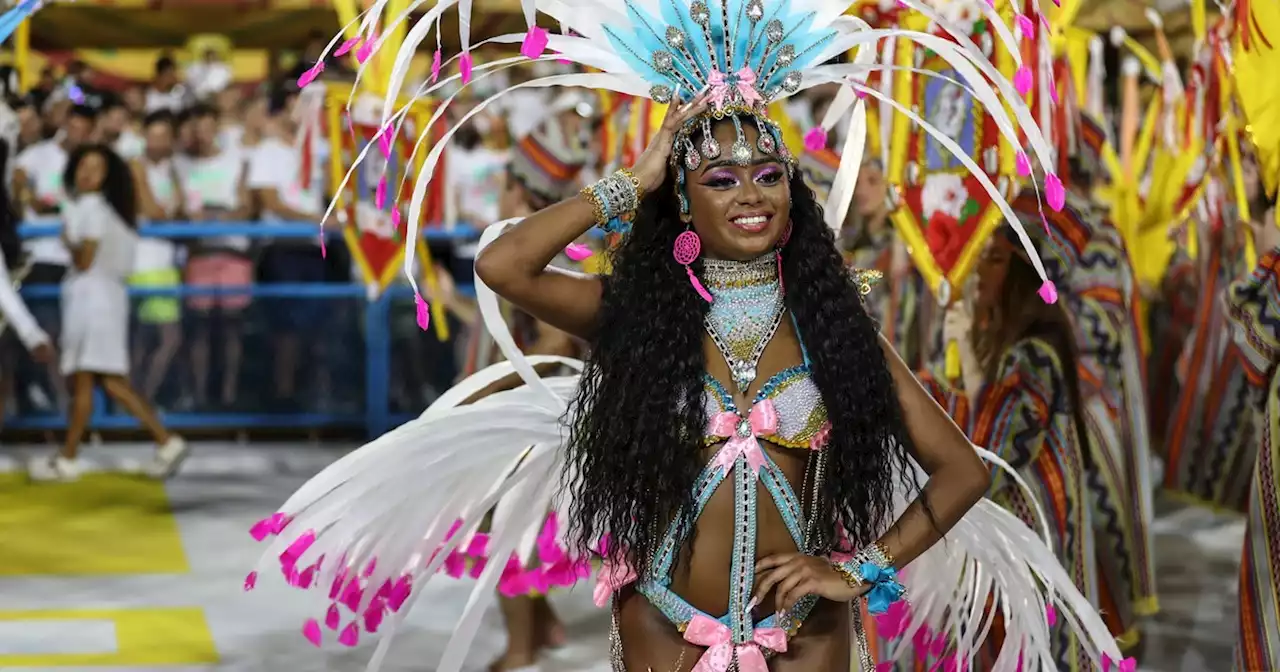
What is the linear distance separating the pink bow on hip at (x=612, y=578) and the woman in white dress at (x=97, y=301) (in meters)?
6.87

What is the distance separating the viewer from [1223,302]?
8.33 metres

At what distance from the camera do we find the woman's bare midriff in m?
3.17

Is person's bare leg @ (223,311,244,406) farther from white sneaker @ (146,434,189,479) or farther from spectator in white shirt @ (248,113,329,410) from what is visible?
white sneaker @ (146,434,189,479)

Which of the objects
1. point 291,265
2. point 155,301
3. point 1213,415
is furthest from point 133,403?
point 1213,415

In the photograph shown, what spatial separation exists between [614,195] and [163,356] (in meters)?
7.74

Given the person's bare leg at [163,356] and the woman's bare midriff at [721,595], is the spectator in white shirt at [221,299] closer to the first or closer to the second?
the person's bare leg at [163,356]

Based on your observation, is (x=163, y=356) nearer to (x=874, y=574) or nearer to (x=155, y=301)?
(x=155, y=301)

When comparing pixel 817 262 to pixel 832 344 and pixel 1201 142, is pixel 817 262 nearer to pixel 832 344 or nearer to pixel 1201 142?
pixel 832 344

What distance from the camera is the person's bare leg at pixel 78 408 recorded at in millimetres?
9680

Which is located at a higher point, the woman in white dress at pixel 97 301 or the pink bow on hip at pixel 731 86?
the pink bow on hip at pixel 731 86

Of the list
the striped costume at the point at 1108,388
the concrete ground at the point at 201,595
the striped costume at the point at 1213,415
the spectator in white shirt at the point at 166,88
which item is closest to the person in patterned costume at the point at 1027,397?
the striped costume at the point at 1108,388

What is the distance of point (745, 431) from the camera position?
3150mm

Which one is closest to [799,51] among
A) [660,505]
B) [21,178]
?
[660,505]

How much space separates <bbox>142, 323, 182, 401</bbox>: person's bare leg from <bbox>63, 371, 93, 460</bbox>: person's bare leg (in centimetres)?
63
